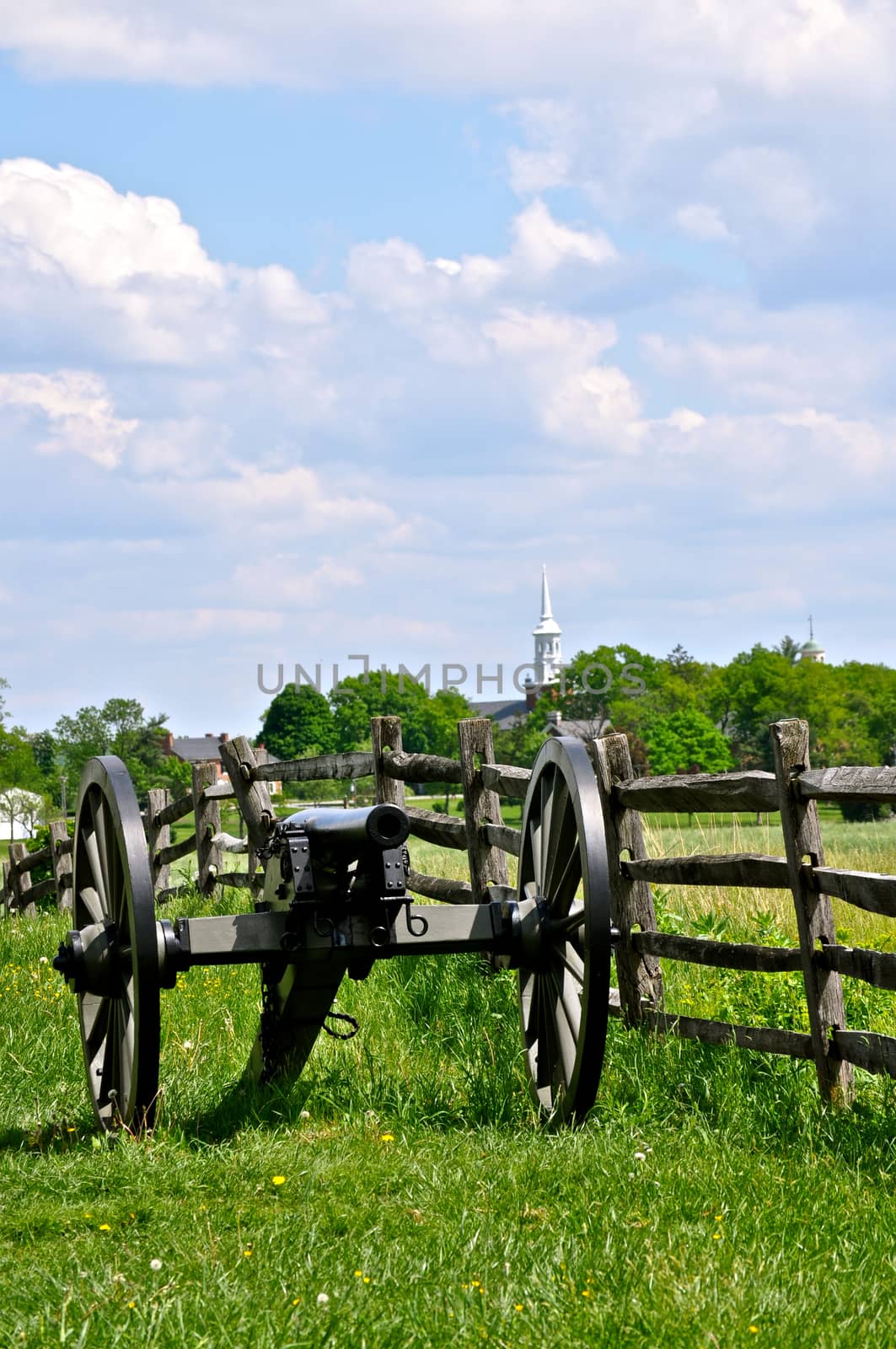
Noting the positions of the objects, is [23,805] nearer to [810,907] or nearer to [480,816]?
[480,816]

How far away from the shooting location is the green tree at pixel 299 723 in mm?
115125

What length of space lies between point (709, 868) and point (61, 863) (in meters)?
→ 11.4

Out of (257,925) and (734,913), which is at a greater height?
(257,925)

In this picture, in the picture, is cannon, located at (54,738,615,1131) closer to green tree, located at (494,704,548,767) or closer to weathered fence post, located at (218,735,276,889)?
weathered fence post, located at (218,735,276,889)

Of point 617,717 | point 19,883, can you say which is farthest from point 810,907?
point 617,717

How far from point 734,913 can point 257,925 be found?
604cm

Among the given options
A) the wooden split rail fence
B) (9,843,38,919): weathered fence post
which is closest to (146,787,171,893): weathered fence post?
(9,843,38,919): weathered fence post

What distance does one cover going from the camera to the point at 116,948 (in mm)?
4969

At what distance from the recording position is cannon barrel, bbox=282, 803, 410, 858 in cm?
450

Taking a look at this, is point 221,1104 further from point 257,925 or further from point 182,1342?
point 182,1342

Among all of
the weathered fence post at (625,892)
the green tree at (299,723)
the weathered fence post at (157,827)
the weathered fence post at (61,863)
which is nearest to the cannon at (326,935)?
the weathered fence post at (625,892)

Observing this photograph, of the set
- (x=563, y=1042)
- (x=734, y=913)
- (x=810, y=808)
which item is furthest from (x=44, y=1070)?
(x=734, y=913)

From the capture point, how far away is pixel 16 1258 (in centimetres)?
381

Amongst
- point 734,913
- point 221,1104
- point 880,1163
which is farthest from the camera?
point 734,913
